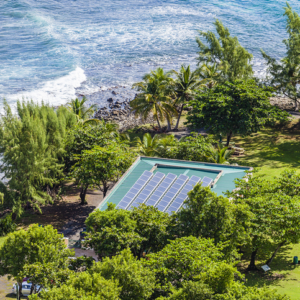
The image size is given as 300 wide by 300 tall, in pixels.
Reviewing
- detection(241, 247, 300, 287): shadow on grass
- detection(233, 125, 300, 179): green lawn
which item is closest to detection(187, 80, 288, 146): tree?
detection(233, 125, 300, 179): green lawn

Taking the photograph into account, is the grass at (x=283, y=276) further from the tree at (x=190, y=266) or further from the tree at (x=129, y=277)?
the tree at (x=129, y=277)

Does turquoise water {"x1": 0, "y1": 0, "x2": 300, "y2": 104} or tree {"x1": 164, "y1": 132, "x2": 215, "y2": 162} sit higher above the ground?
tree {"x1": 164, "y1": 132, "x2": 215, "y2": 162}

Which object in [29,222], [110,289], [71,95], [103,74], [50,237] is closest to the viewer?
[110,289]

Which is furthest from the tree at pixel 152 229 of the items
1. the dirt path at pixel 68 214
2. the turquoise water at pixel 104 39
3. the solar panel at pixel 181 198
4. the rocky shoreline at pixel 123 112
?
the turquoise water at pixel 104 39

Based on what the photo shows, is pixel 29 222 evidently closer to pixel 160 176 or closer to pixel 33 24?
pixel 160 176

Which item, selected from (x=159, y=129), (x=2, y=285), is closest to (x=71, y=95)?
(x=159, y=129)

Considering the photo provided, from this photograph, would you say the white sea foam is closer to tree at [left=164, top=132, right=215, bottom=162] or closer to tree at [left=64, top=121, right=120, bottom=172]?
tree at [left=64, top=121, right=120, bottom=172]
